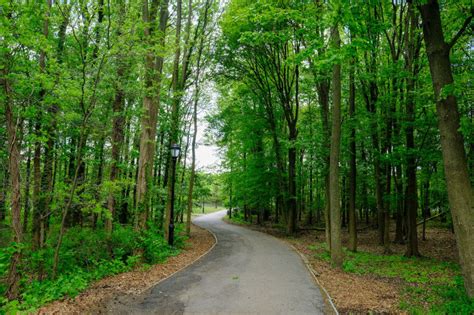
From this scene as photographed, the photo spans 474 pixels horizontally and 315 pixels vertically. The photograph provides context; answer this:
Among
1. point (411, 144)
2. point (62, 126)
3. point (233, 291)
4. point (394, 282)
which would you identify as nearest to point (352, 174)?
point (411, 144)

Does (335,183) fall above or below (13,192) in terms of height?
above

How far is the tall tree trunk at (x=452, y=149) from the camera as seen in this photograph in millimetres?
4973

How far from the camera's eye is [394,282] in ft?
24.7

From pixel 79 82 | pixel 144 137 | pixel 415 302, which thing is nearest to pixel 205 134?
pixel 144 137

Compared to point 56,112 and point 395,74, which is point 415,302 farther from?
point 56,112

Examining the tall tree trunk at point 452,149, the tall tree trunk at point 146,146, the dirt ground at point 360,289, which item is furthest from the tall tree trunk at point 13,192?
the tall tree trunk at point 452,149

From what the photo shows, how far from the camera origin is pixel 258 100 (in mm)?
20422

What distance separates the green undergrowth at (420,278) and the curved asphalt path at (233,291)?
1898mm

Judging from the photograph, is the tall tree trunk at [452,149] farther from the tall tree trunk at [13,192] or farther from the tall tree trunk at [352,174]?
the tall tree trunk at [13,192]

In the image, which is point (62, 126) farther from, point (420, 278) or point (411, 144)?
point (411, 144)

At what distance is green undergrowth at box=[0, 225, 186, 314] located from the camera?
551 centimetres

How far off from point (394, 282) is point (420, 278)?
102cm

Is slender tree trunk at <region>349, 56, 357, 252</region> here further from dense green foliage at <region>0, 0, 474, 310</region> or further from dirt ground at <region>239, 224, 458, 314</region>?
dirt ground at <region>239, 224, 458, 314</region>

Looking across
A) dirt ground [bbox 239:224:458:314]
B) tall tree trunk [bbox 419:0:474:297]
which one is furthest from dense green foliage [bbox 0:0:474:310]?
dirt ground [bbox 239:224:458:314]
